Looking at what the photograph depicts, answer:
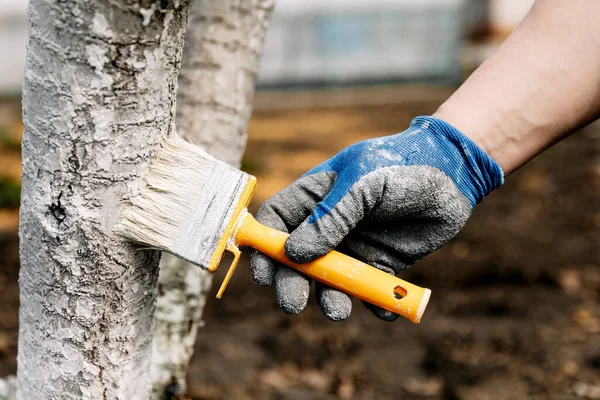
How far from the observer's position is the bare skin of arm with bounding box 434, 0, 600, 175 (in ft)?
4.44

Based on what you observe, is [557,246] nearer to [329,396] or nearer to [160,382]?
[329,396]

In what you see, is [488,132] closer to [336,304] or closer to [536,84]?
[536,84]

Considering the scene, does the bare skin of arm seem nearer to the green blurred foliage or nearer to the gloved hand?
the gloved hand

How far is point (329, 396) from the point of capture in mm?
2285

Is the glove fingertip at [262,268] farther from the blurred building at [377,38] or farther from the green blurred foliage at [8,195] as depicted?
the blurred building at [377,38]

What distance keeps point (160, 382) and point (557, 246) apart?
100.0 inches

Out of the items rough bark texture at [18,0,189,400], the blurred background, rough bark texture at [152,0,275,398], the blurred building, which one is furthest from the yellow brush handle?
the blurred building

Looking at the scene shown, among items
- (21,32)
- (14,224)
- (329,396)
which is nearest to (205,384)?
(329,396)

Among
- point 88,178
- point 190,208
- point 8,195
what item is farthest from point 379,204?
point 8,195

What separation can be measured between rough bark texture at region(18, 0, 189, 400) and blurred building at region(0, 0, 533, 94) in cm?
582

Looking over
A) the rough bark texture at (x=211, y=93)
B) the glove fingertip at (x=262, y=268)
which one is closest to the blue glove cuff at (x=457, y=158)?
the glove fingertip at (x=262, y=268)

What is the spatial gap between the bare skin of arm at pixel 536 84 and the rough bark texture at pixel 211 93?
56 cm

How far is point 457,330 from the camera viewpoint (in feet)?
8.95

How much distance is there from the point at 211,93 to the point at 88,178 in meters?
0.63
